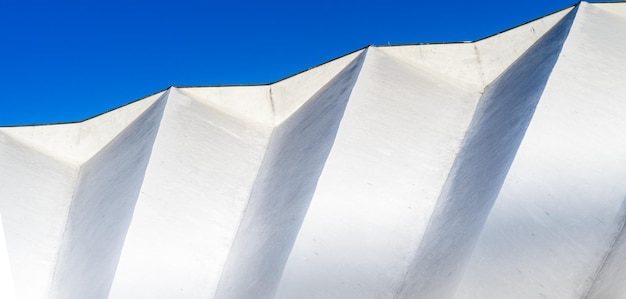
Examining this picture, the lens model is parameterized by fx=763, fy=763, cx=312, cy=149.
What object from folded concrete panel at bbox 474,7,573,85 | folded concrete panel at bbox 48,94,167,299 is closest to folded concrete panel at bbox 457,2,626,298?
folded concrete panel at bbox 474,7,573,85

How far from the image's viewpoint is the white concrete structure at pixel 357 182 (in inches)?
449

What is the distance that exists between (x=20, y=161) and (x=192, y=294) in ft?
24.8

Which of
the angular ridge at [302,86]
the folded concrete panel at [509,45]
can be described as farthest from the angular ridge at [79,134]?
Result: the folded concrete panel at [509,45]

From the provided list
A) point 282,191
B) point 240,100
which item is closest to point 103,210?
point 282,191

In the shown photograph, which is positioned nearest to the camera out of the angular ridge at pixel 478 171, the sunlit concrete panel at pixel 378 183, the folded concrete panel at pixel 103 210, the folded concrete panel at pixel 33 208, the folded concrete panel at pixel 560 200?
the folded concrete panel at pixel 560 200

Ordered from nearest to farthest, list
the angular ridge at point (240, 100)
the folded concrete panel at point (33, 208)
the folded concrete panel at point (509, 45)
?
the folded concrete panel at point (33, 208)
the folded concrete panel at point (509, 45)
the angular ridge at point (240, 100)

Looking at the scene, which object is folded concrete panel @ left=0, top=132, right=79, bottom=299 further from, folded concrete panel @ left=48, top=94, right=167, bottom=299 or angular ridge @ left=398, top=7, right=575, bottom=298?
angular ridge @ left=398, top=7, right=575, bottom=298

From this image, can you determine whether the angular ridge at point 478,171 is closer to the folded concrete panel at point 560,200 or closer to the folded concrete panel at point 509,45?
the folded concrete panel at point 560,200

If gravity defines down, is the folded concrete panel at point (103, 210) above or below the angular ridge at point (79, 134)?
below

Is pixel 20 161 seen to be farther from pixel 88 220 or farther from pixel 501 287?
pixel 501 287

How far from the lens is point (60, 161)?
1923cm

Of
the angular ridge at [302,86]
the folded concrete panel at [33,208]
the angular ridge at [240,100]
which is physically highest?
the angular ridge at [302,86]

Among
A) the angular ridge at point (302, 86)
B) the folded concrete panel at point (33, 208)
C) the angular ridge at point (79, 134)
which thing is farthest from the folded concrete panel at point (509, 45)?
the folded concrete panel at point (33, 208)

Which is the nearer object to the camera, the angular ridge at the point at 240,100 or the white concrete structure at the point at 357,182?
the white concrete structure at the point at 357,182
